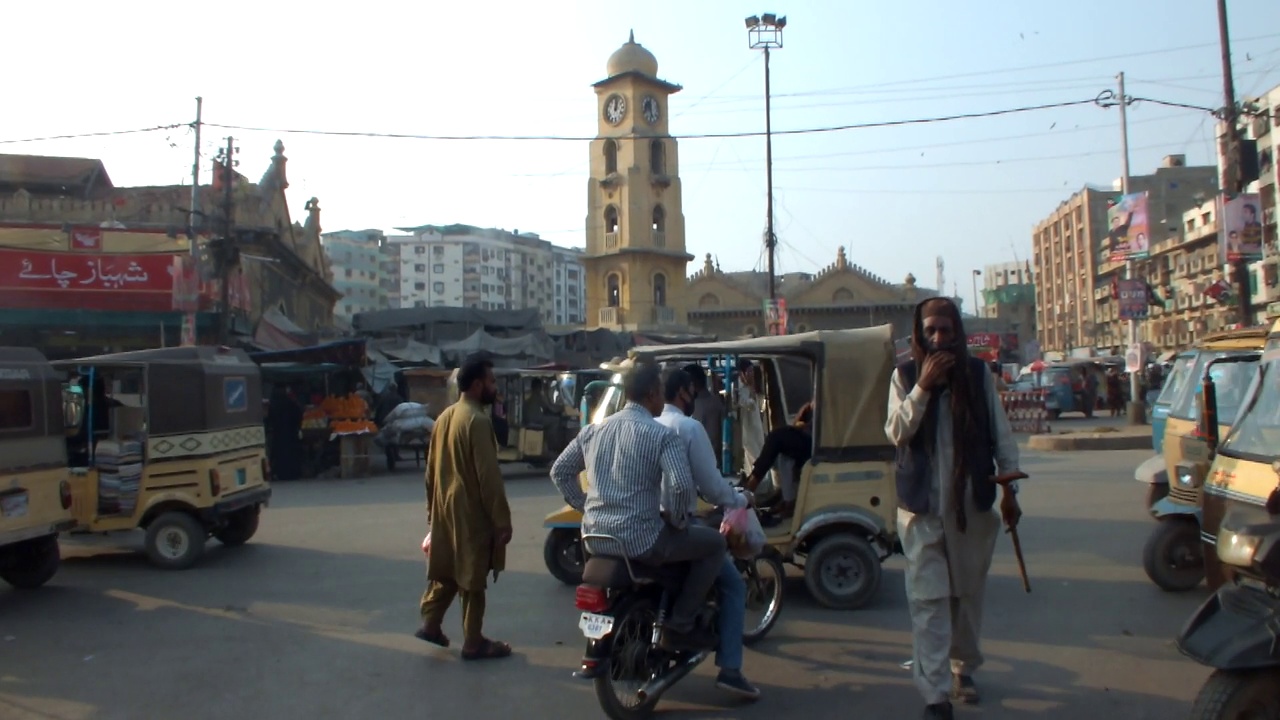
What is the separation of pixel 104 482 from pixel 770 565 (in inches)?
259

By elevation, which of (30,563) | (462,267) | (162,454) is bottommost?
(30,563)

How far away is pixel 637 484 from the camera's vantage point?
4.91 meters

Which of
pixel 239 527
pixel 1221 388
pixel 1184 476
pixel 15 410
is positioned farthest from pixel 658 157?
pixel 1184 476

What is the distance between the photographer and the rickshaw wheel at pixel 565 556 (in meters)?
8.41

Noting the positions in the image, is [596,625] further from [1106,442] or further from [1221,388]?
[1106,442]

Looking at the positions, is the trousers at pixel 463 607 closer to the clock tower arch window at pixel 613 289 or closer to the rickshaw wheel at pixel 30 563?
the rickshaw wheel at pixel 30 563

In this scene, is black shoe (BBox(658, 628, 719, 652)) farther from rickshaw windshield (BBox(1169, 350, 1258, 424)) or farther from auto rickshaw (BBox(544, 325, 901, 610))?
rickshaw windshield (BBox(1169, 350, 1258, 424))

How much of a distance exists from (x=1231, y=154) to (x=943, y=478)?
54.9 ft

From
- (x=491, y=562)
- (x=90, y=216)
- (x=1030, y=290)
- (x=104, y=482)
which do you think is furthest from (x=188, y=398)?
(x=1030, y=290)

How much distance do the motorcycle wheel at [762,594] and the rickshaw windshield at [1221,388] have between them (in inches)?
171

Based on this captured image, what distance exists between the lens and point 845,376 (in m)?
7.71

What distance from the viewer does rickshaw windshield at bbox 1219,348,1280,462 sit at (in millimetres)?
4949

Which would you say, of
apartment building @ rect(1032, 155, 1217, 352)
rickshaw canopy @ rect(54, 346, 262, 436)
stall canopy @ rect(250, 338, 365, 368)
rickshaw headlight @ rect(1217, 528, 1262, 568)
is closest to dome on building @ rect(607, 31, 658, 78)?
apartment building @ rect(1032, 155, 1217, 352)

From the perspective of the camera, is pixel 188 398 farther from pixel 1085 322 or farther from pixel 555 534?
pixel 1085 322
